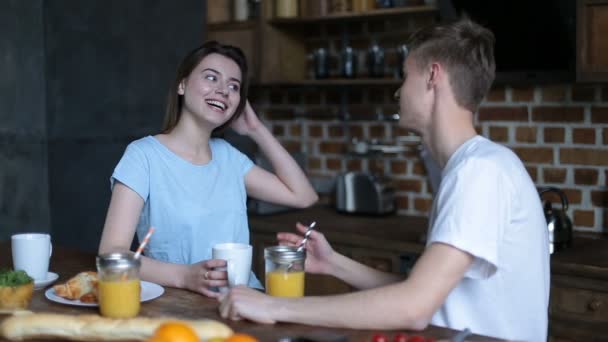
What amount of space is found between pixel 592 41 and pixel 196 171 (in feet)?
5.34

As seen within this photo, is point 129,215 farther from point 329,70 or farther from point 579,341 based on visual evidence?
point 329,70

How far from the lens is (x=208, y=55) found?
2330 millimetres

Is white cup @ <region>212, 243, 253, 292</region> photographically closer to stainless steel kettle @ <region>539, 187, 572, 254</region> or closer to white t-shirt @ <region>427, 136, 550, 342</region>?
white t-shirt @ <region>427, 136, 550, 342</region>

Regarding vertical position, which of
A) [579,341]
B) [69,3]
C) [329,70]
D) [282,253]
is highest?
[69,3]

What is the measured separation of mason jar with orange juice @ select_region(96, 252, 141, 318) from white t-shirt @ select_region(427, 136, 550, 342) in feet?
1.89

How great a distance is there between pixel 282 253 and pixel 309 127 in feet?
A: 8.45

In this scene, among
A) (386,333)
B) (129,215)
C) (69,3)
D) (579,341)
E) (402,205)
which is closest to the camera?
(386,333)

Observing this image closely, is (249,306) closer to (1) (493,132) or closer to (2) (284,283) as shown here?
(2) (284,283)

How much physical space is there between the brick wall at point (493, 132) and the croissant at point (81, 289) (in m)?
2.25

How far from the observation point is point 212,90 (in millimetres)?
2289

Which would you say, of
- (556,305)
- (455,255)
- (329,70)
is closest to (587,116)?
(556,305)

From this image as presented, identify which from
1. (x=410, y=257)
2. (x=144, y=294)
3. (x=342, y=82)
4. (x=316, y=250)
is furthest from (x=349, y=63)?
(x=144, y=294)

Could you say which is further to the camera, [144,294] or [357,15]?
[357,15]

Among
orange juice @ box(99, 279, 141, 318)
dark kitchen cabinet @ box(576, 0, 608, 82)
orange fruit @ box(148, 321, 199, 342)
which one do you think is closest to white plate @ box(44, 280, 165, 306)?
orange juice @ box(99, 279, 141, 318)
